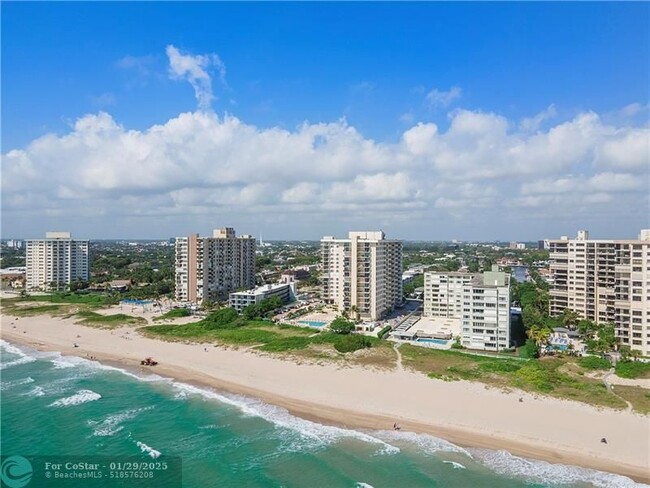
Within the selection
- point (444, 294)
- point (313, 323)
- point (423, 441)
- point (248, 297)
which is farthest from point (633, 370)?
point (248, 297)

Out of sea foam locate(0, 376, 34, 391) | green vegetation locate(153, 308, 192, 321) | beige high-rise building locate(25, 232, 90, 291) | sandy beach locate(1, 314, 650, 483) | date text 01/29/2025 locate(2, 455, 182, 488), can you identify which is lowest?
date text 01/29/2025 locate(2, 455, 182, 488)

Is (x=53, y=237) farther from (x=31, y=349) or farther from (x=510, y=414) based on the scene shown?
(x=510, y=414)

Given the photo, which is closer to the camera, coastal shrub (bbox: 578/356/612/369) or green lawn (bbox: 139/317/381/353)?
coastal shrub (bbox: 578/356/612/369)

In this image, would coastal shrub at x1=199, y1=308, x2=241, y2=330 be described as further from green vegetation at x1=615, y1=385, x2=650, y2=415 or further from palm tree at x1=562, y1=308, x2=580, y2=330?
green vegetation at x1=615, y1=385, x2=650, y2=415

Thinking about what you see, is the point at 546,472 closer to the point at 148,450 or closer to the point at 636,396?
the point at 636,396

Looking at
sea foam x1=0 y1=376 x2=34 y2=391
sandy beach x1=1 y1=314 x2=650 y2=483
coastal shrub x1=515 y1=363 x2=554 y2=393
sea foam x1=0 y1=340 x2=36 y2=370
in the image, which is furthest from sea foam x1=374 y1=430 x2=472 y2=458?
sea foam x1=0 y1=340 x2=36 y2=370

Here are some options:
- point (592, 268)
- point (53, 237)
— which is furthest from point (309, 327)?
point (53, 237)

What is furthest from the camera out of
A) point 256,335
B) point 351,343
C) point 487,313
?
point 256,335
